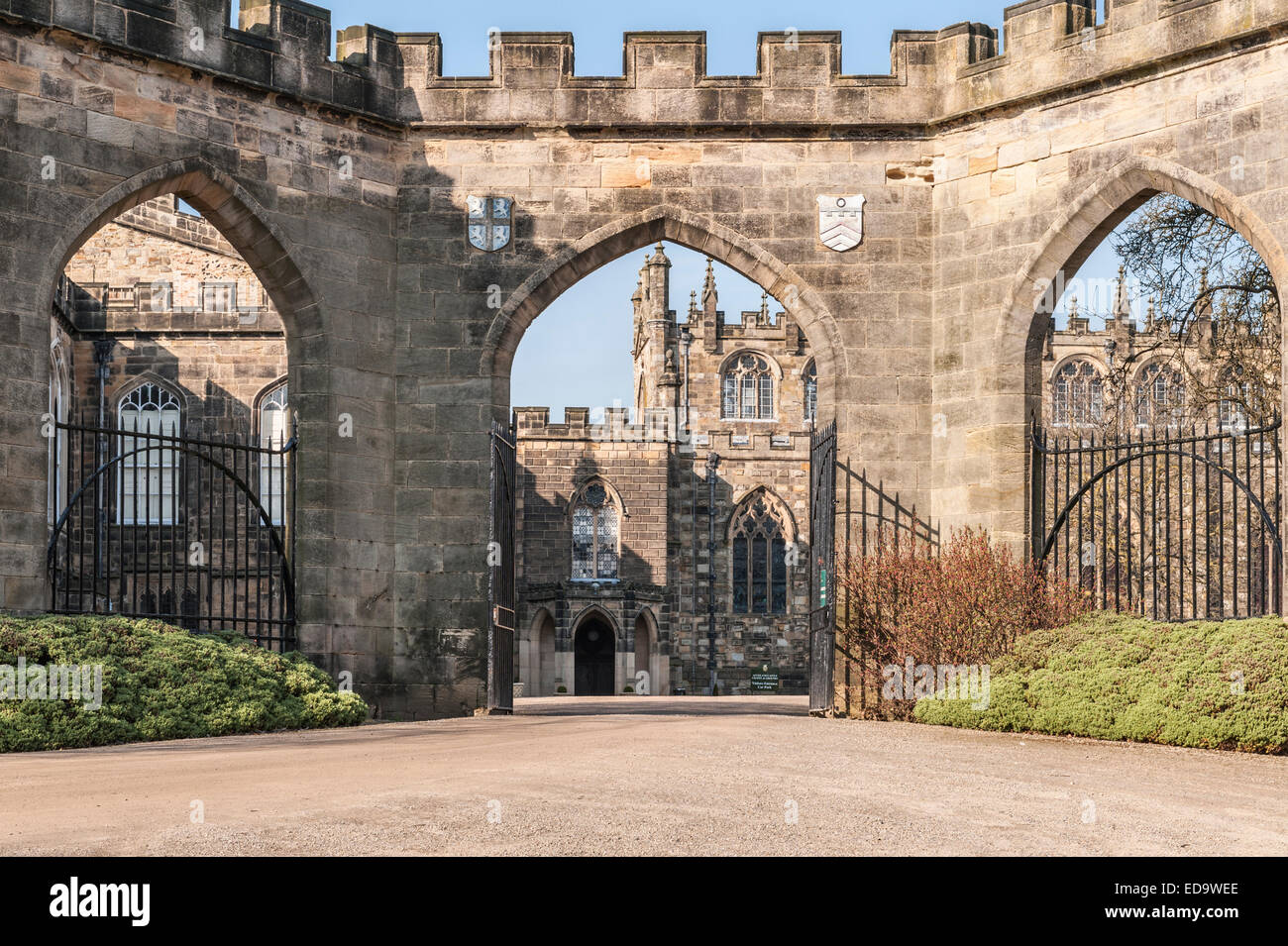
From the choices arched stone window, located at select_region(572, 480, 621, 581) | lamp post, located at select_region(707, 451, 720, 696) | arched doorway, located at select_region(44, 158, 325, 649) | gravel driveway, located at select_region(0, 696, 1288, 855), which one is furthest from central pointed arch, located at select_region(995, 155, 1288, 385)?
lamp post, located at select_region(707, 451, 720, 696)

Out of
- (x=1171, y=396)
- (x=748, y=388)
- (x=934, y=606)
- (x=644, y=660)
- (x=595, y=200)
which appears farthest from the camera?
(x=748, y=388)

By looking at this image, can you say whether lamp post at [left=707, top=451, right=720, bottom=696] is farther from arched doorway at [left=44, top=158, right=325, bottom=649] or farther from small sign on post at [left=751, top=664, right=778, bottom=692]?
arched doorway at [left=44, top=158, right=325, bottom=649]

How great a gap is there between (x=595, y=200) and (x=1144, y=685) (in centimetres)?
627

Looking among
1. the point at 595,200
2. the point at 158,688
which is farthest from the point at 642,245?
the point at 158,688

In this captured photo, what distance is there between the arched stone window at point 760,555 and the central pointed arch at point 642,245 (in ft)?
96.8

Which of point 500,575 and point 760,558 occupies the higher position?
point 500,575

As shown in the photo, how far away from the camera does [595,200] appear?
14492mm

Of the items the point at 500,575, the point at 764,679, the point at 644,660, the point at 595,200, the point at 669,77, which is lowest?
the point at 764,679

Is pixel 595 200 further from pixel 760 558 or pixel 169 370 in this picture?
pixel 760 558

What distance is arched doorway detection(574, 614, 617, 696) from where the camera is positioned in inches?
1657

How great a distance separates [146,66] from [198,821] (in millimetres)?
8240

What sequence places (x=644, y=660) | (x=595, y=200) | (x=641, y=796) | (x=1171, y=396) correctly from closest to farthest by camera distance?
1. (x=641, y=796)
2. (x=595, y=200)
3. (x=1171, y=396)
4. (x=644, y=660)

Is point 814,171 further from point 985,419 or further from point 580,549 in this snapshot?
point 580,549

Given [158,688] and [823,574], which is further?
[823,574]
